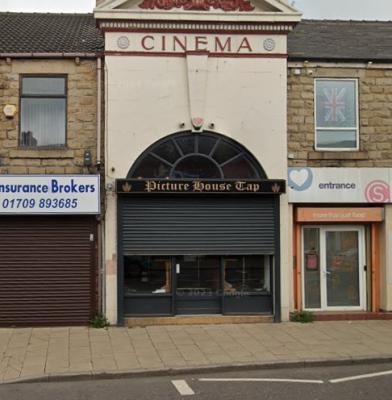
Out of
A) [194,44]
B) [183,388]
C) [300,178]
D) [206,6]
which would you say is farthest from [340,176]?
[183,388]

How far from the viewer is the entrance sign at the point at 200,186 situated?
1289 cm

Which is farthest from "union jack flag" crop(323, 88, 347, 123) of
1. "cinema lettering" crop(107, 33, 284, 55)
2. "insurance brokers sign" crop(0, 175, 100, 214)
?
"insurance brokers sign" crop(0, 175, 100, 214)

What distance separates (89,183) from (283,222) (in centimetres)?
436

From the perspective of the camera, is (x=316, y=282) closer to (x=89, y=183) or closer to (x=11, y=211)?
(x=89, y=183)

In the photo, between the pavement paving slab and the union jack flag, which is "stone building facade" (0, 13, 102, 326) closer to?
the pavement paving slab

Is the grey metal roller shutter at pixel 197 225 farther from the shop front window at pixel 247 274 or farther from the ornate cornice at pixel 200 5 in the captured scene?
the ornate cornice at pixel 200 5

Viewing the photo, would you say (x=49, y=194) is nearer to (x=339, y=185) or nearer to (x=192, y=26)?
(x=192, y=26)

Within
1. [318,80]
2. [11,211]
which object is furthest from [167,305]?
[318,80]

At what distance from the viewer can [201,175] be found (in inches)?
527

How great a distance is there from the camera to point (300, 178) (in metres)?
13.6

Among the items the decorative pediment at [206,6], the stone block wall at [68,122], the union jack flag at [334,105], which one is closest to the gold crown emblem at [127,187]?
the stone block wall at [68,122]

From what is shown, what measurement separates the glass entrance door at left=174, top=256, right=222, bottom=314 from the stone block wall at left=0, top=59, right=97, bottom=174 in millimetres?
2972

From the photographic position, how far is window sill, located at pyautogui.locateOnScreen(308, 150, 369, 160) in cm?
1373

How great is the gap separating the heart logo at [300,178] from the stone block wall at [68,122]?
14.5ft
